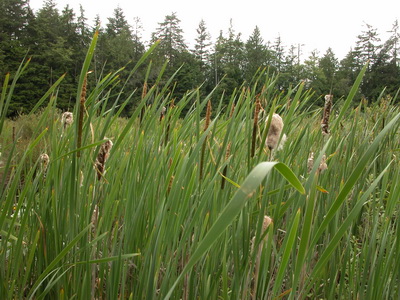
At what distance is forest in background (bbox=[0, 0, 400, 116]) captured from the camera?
31.2 metres

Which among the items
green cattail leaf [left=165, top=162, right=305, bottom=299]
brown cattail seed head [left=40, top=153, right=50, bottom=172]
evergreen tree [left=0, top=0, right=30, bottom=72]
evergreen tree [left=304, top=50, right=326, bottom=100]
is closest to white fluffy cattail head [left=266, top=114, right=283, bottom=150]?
green cattail leaf [left=165, top=162, right=305, bottom=299]

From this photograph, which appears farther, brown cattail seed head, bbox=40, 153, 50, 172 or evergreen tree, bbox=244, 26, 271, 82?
evergreen tree, bbox=244, 26, 271, 82

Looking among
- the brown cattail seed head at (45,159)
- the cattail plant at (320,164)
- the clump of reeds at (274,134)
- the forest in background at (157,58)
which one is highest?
the forest in background at (157,58)

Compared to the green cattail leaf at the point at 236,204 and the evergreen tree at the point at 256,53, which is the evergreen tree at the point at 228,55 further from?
the green cattail leaf at the point at 236,204

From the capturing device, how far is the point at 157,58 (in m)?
40.9

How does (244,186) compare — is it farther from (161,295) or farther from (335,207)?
(161,295)

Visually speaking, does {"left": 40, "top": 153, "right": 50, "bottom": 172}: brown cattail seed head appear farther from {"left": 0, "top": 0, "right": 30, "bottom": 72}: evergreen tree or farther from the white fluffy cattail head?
{"left": 0, "top": 0, "right": 30, "bottom": 72}: evergreen tree

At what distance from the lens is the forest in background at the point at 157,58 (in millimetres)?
31250

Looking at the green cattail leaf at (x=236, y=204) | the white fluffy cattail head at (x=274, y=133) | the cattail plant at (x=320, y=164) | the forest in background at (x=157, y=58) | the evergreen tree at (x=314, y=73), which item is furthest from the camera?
the evergreen tree at (x=314, y=73)

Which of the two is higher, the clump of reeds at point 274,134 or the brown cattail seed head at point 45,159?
the clump of reeds at point 274,134

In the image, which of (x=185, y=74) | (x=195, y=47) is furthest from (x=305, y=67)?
(x=185, y=74)

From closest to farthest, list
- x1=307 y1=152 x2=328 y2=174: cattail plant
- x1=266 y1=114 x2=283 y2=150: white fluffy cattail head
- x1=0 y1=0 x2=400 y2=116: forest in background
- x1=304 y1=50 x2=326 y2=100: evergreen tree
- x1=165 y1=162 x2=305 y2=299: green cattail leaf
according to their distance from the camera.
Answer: x1=165 y1=162 x2=305 y2=299: green cattail leaf < x1=266 y1=114 x2=283 y2=150: white fluffy cattail head < x1=307 y1=152 x2=328 y2=174: cattail plant < x1=0 y1=0 x2=400 y2=116: forest in background < x1=304 y1=50 x2=326 y2=100: evergreen tree

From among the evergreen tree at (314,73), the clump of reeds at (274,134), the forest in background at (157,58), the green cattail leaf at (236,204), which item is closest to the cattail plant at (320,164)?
the clump of reeds at (274,134)

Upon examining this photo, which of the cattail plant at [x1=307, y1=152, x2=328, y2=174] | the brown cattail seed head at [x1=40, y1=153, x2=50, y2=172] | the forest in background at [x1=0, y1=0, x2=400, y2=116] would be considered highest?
the forest in background at [x1=0, y1=0, x2=400, y2=116]
